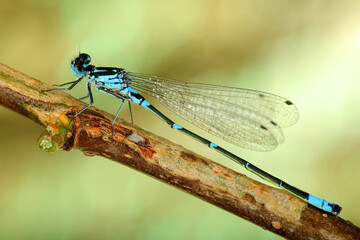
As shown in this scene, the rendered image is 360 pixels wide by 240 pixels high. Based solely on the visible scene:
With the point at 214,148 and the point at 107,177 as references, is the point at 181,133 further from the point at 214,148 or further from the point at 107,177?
the point at 107,177

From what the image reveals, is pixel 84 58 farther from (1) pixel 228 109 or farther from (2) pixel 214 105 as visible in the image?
(1) pixel 228 109

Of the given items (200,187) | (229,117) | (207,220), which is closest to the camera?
(200,187)

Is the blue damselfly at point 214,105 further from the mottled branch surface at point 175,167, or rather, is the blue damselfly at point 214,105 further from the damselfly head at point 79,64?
the mottled branch surface at point 175,167

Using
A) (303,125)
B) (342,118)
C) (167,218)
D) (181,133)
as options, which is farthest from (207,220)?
(342,118)

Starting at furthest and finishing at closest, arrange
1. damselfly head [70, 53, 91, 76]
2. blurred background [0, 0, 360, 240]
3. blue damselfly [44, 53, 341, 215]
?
blue damselfly [44, 53, 341, 215], damselfly head [70, 53, 91, 76], blurred background [0, 0, 360, 240]

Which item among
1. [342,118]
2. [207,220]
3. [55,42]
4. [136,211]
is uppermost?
[342,118]

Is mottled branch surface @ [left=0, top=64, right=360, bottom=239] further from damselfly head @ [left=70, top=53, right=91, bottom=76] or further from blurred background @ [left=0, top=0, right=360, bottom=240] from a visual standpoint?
damselfly head @ [left=70, top=53, right=91, bottom=76]

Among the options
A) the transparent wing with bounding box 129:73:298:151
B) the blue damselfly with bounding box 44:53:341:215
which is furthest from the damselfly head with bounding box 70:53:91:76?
the transparent wing with bounding box 129:73:298:151
